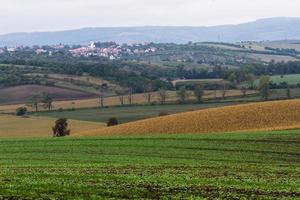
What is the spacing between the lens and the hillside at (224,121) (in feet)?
229

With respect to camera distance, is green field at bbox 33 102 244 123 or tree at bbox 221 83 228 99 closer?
green field at bbox 33 102 244 123

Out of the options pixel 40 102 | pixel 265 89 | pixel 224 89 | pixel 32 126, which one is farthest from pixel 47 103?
pixel 265 89

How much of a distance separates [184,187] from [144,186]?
2.06 metres

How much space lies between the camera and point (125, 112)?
122 meters

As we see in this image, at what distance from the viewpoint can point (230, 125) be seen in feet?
233

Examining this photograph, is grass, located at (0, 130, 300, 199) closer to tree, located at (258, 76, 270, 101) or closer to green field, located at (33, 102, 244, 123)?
green field, located at (33, 102, 244, 123)

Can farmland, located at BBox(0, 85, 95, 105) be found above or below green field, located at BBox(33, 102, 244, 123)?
above

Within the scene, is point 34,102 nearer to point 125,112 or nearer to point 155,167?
point 125,112

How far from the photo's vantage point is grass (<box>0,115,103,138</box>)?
305 ft

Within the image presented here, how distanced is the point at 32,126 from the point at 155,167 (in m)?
69.2

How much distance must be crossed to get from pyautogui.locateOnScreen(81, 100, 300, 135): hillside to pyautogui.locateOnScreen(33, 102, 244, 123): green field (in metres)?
33.6

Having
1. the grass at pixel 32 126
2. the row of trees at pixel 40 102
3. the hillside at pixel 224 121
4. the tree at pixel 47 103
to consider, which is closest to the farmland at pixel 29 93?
the row of trees at pixel 40 102

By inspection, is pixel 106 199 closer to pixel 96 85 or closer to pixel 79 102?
pixel 79 102

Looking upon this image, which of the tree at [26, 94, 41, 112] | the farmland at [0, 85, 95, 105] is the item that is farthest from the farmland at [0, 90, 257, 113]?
the farmland at [0, 85, 95, 105]
